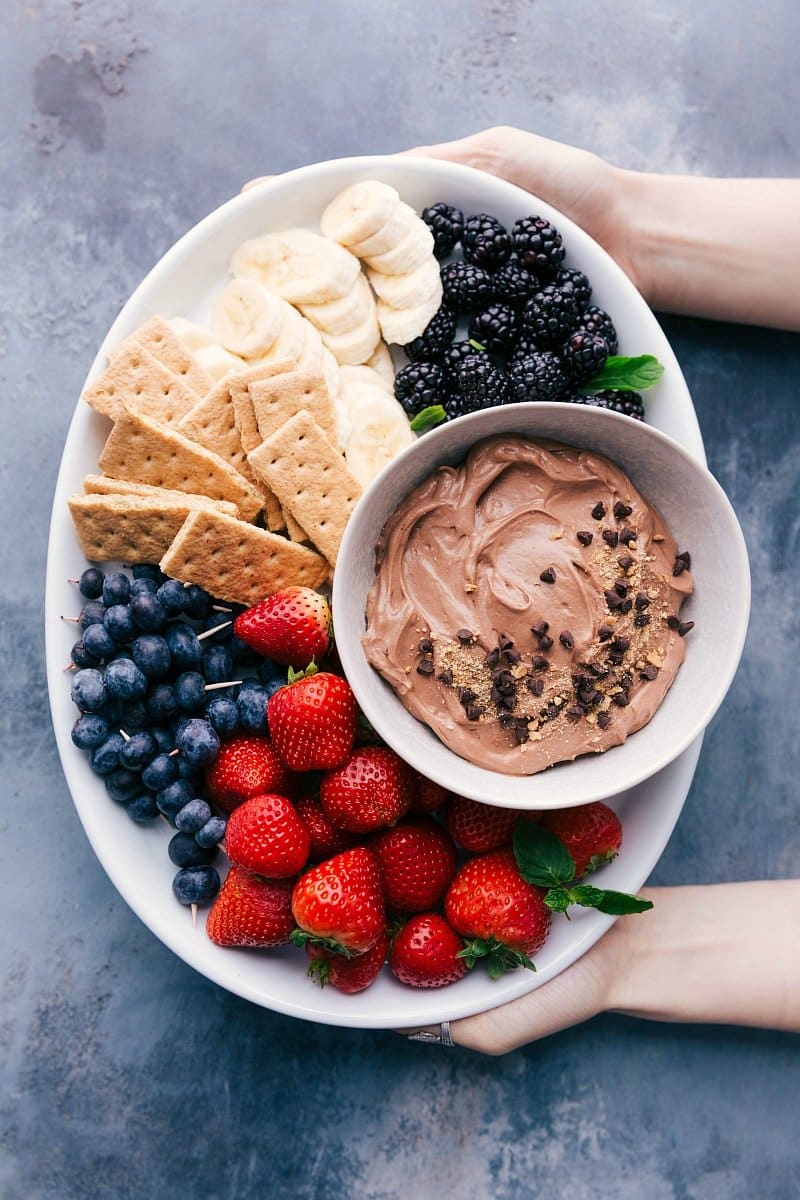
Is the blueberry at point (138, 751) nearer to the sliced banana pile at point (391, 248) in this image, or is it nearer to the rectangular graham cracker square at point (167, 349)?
the rectangular graham cracker square at point (167, 349)

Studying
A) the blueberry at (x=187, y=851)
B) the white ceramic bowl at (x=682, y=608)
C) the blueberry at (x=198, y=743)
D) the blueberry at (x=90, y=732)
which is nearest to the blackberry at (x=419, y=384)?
the white ceramic bowl at (x=682, y=608)

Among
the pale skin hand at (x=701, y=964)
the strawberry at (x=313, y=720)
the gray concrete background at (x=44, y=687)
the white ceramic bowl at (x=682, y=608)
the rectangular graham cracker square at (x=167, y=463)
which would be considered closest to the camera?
the white ceramic bowl at (x=682, y=608)

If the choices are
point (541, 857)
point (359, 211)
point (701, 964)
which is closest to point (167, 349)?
point (359, 211)

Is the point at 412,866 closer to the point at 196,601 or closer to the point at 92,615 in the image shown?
the point at 196,601

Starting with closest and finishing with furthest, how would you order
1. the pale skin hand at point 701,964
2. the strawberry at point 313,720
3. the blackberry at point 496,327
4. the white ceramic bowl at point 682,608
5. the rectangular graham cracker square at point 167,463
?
the white ceramic bowl at point 682,608
the strawberry at point 313,720
the rectangular graham cracker square at point 167,463
the blackberry at point 496,327
the pale skin hand at point 701,964

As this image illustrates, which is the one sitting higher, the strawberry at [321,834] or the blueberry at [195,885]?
the strawberry at [321,834]

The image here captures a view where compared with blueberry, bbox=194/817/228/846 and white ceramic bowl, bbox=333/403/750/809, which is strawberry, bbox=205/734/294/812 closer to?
blueberry, bbox=194/817/228/846

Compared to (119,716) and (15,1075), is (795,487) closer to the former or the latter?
(119,716)
